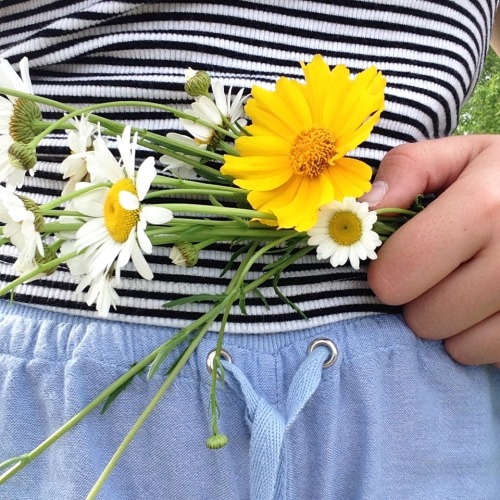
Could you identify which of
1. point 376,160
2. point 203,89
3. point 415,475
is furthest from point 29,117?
point 415,475

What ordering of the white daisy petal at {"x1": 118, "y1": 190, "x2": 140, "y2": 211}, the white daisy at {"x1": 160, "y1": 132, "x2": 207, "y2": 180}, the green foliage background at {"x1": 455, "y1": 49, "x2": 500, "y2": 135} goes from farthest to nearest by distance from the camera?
1. the green foliage background at {"x1": 455, "y1": 49, "x2": 500, "y2": 135}
2. the white daisy at {"x1": 160, "y1": 132, "x2": 207, "y2": 180}
3. the white daisy petal at {"x1": 118, "y1": 190, "x2": 140, "y2": 211}

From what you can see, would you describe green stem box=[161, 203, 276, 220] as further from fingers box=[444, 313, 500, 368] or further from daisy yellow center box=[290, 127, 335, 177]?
fingers box=[444, 313, 500, 368]

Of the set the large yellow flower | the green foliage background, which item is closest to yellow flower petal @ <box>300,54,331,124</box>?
the large yellow flower

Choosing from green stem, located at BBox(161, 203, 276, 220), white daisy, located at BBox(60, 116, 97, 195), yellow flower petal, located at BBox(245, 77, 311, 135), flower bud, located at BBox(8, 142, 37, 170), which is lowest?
green stem, located at BBox(161, 203, 276, 220)

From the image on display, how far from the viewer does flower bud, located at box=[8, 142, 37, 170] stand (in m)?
0.31

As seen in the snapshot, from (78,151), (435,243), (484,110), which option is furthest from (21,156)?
(484,110)

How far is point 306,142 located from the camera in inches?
13.8

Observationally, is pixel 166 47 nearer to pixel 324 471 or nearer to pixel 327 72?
pixel 327 72

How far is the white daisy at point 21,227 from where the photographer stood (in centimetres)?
29

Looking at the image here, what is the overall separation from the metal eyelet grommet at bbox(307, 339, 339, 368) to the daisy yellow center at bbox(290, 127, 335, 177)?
13 centimetres

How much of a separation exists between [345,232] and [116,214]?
13 cm

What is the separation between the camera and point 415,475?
46 centimetres

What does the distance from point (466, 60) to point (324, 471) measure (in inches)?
12.8

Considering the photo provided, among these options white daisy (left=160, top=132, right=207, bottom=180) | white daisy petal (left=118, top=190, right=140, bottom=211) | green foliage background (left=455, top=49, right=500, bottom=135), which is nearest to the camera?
white daisy petal (left=118, top=190, right=140, bottom=211)
